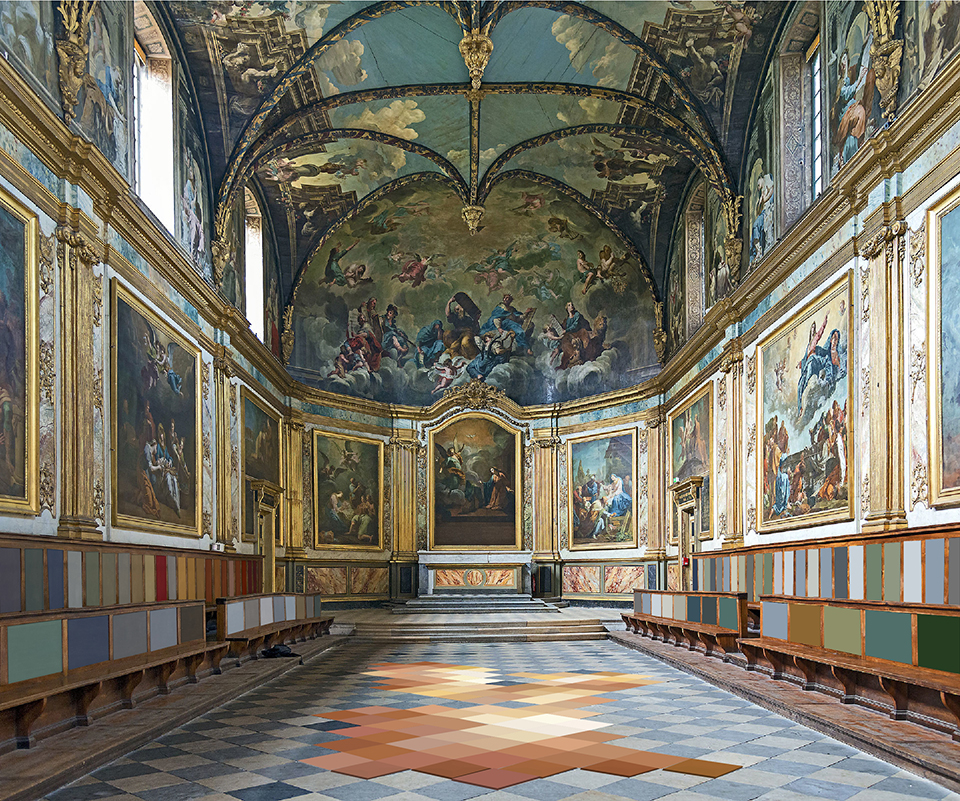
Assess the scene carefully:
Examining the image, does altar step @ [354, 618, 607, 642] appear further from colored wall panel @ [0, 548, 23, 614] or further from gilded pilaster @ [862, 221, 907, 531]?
colored wall panel @ [0, 548, 23, 614]

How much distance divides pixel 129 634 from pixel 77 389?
3.62m

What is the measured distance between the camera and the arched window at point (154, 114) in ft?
51.1

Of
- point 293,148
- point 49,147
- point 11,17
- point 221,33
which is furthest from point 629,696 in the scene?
point 293,148

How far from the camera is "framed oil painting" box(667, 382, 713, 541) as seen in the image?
66.5 feet

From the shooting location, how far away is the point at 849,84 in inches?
524

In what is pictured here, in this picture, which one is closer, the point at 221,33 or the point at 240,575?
the point at 221,33

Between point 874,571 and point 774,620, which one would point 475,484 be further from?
point 874,571

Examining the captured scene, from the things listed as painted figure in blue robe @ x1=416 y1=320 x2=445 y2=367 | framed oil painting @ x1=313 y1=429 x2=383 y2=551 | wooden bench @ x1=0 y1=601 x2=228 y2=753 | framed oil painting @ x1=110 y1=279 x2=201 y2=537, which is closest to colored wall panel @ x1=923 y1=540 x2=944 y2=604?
wooden bench @ x1=0 y1=601 x2=228 y2=753

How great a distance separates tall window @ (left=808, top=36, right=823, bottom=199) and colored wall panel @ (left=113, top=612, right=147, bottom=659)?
12.1 metres

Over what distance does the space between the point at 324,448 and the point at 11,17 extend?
17029mm

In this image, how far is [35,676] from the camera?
7609mm

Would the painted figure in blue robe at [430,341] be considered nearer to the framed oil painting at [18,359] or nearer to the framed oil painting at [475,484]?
the framed oil painting at [475,484]

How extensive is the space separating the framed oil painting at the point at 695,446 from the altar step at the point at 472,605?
453 cm

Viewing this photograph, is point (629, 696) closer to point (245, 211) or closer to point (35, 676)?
point (35, 676)
